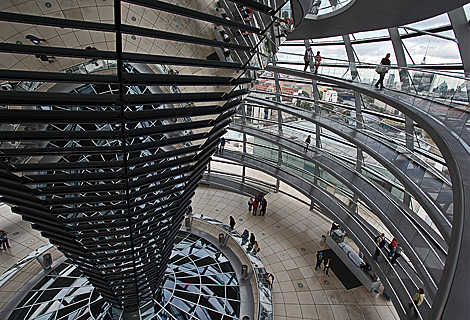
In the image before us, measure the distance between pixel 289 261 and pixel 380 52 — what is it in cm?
1146

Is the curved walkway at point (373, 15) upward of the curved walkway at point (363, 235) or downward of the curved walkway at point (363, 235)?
upward

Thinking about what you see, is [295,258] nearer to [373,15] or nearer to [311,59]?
[311,59]

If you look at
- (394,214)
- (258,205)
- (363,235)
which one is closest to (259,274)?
(363,235)

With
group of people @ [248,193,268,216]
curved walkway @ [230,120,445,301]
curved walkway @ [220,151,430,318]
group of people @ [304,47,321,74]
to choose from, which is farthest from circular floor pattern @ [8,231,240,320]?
group of people @ [304,47,321,74]

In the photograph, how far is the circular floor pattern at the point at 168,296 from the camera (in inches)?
405

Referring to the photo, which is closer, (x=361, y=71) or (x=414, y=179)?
(x=414, y=179)

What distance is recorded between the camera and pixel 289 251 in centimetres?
1487

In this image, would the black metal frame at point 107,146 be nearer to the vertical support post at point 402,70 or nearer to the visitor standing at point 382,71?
the vertical support post at point 402,70

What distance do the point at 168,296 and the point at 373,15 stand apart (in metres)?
13.3

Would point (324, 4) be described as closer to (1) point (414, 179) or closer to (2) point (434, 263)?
(1) point (414, 179)

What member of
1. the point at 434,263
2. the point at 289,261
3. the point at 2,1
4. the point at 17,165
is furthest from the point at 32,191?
the point at 289,261

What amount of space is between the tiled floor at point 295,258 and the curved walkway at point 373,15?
11402mm

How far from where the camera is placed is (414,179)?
9.39m

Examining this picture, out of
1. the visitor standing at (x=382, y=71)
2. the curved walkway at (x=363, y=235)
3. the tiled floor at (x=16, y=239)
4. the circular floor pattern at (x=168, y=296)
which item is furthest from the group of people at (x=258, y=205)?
the tiled floor at (x=16, y=239)
